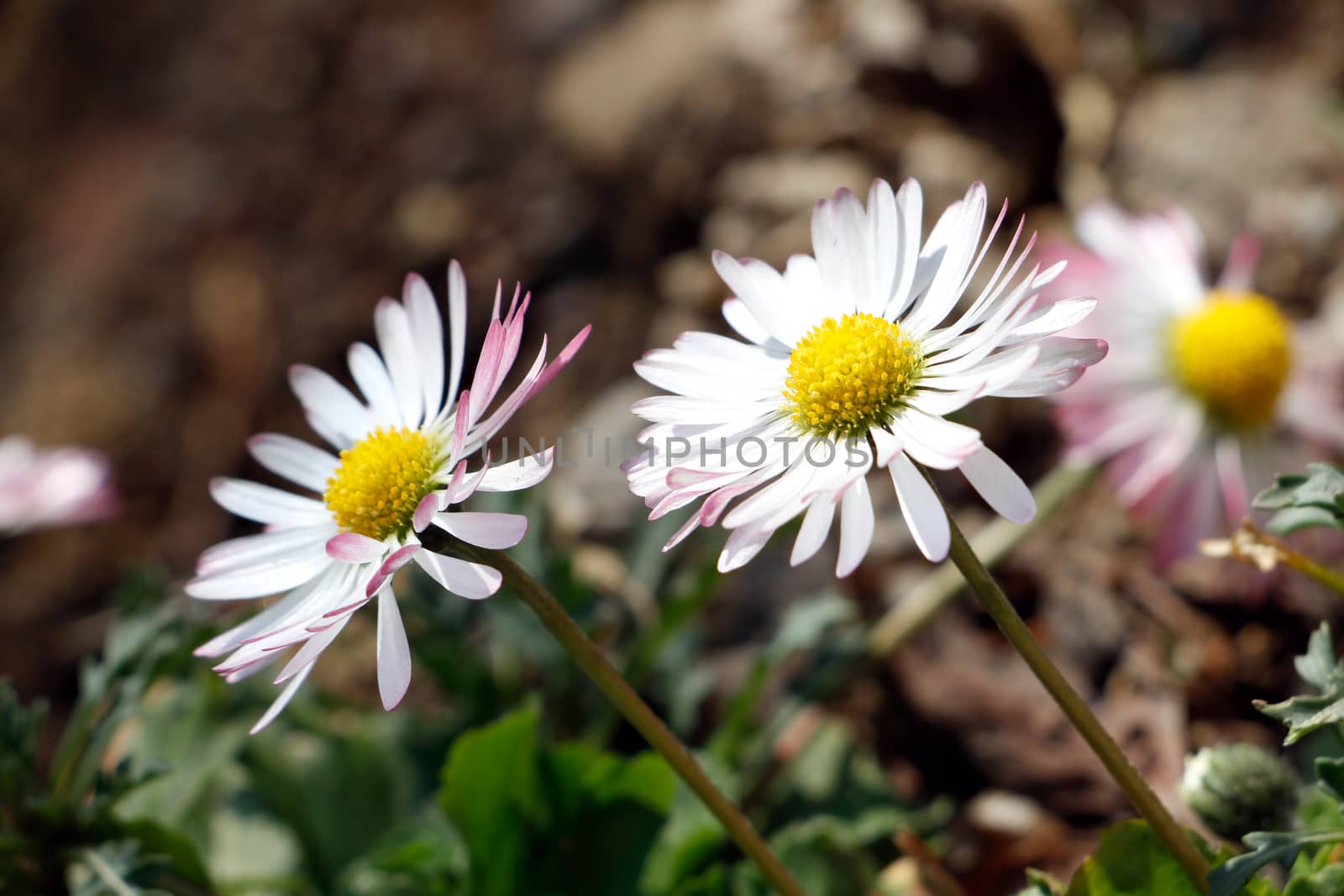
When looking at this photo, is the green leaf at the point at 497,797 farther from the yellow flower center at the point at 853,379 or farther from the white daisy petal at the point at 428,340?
the yellow flower center at the point at 853,379

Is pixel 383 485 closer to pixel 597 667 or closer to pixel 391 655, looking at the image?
pixel 391 655

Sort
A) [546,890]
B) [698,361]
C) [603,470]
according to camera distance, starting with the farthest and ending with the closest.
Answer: [603,470]
[546,890]
[698,361]

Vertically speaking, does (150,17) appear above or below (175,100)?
above

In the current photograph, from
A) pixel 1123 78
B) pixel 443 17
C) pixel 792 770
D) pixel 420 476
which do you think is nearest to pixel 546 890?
pixel 792 770

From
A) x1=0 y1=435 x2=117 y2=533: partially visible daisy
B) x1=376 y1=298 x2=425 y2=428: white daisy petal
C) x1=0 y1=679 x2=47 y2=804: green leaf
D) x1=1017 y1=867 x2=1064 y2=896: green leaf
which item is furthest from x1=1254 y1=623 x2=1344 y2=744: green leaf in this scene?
x1=0 y1=435 x2=117 y2=533: partially visible daisy

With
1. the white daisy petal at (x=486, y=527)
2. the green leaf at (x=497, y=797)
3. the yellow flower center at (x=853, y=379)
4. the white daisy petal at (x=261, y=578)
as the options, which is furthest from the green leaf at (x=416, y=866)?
the yellow flower center at (x=853, y=379)

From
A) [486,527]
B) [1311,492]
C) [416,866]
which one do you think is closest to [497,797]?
[416,866]

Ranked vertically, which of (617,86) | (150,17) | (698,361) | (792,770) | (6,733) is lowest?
(792,770)

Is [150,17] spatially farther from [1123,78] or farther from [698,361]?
[698,361]
